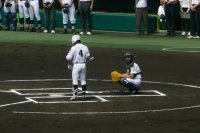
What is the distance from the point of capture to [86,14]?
1388 inches

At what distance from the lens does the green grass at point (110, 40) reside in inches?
1240

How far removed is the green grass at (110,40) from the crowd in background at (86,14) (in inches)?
23.6

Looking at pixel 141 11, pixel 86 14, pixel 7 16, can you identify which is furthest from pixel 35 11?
pixel 141 11

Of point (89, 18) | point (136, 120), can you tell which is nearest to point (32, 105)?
point (136, 120)

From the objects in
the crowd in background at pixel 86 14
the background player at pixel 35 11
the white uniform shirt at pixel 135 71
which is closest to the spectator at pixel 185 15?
the crowd in background at pixel 86 14

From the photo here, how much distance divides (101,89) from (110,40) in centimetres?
1311

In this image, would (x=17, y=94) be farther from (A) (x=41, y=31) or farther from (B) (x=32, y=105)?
A: (A) (x=41, y=31)

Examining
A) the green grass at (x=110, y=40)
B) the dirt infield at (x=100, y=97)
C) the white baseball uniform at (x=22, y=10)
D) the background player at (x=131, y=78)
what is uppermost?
the white baseball uniform at (x=22, y=10)

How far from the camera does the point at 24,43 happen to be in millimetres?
32562

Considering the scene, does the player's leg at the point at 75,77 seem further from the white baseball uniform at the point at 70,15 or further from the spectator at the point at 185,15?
the white baseball uniform at the point at 70,15

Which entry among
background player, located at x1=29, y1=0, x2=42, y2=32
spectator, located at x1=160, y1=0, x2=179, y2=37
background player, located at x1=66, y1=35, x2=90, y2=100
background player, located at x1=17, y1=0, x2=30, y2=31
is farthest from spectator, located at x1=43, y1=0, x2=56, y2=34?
background player, located at x1=66, y1=35, x2=90, y2=100

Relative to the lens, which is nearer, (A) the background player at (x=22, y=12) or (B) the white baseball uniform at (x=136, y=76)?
(B) the white baseball uniform at (x=136, y=76)

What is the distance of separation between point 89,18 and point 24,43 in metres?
4.13

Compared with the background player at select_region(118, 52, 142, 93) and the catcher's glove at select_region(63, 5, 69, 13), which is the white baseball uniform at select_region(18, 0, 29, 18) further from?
the background player at select_region(118, 52, 142, 93)
